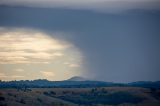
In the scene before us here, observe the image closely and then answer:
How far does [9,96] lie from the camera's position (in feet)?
646

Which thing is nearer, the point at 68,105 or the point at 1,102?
the point at 1,102

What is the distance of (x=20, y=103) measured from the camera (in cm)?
18700

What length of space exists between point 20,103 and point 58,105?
61.9ft

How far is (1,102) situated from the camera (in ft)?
594

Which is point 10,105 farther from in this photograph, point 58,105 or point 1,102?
point 58,105

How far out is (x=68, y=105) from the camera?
198 meters

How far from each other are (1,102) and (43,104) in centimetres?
2417

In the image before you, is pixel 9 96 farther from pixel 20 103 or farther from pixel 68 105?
pixel 68 105

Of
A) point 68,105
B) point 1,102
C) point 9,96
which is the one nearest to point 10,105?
point 1,102

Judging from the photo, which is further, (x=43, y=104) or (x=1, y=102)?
(x=43, y=104)

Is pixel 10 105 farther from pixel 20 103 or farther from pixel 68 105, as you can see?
pixel 68 105

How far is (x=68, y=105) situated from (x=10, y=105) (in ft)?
101

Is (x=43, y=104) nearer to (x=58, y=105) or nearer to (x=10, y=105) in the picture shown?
(x=58, y=105)

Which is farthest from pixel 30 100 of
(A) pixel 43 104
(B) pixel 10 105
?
(B) pixel 10 105
